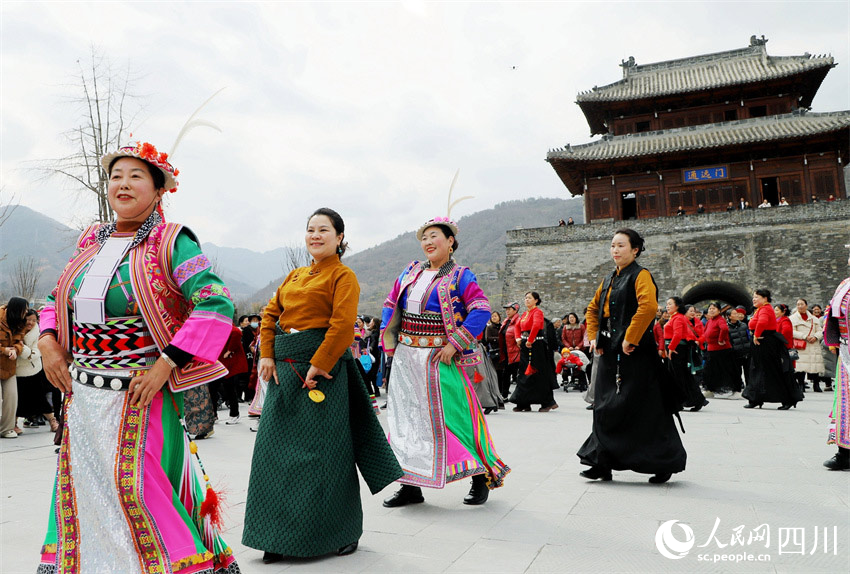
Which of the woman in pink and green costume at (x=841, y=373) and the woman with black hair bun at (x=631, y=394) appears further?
the woman in pink and green costume at (x=841, y=373)

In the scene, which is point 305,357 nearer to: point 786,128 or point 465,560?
point 465,560

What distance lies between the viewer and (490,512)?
11.8ft

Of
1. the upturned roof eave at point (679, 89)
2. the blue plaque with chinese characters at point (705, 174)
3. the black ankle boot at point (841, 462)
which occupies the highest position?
the upturned roof eave at point (679, 89)

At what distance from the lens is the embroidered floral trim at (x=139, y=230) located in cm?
230

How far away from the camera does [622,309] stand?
4.29 m

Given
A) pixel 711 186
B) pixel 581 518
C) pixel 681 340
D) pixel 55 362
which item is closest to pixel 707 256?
pixel 711 186

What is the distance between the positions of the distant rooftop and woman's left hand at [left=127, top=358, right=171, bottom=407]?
85.0 feet

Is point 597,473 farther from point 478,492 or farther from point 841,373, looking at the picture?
point 841,373

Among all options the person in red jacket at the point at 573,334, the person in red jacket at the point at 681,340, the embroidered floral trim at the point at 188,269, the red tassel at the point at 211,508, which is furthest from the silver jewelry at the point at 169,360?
the person in red jacket at the point at 573,334

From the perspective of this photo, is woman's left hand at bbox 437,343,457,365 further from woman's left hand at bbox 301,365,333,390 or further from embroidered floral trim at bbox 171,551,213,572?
embroidered floral trim at bbox 171,551,213,572

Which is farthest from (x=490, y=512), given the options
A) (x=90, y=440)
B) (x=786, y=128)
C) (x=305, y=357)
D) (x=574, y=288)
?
(x=786, y=128)

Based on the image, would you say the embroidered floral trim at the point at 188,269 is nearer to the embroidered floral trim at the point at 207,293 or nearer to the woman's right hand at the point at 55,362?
the embroidered floral trim at the point at 207,293

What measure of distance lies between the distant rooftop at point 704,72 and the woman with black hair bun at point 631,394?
76.2 ft

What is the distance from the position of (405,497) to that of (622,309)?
6.29ft
